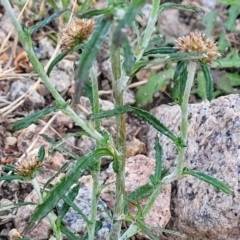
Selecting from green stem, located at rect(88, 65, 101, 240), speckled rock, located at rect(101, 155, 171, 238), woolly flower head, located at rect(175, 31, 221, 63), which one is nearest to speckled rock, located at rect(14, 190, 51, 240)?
speckled rock, located at rect(101, 155, 171, 238)

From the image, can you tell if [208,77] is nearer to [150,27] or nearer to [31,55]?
[150,27]

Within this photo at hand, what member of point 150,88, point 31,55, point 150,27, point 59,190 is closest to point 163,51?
point 150,27

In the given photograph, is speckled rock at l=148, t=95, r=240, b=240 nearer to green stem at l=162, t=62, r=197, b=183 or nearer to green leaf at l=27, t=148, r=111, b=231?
green stem at l=162, t=62, r=197, b=183

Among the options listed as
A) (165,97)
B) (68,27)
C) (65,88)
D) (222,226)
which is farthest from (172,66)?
(68,27)

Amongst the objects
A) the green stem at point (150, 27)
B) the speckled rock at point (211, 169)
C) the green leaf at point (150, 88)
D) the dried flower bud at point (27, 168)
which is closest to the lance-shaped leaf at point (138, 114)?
the green stem at point (150, 27)

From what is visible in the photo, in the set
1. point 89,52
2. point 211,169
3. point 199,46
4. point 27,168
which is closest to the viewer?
point 89,52

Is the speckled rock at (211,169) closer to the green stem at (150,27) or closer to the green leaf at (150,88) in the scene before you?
the green leaf at (150,88)

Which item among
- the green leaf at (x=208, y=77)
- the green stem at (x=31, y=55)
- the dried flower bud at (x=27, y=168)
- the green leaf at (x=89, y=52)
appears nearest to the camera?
the green leaf at (x=89, y=52)
